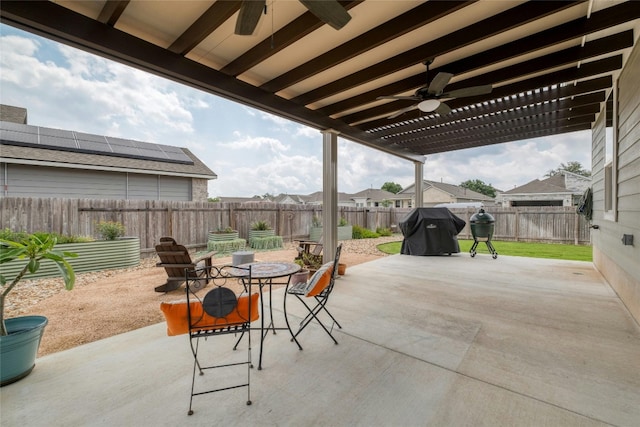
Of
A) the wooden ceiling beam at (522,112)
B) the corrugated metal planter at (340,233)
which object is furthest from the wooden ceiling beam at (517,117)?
the corrugated metal planter at (340,233)

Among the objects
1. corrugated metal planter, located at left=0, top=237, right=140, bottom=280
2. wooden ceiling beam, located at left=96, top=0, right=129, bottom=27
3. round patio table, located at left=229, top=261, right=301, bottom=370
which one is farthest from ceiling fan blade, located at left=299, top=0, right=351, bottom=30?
corrugated metal planter, located at left=0, top=237, right=140, bottom=280

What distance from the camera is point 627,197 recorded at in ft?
10.2

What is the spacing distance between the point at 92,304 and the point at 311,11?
417 centimetres

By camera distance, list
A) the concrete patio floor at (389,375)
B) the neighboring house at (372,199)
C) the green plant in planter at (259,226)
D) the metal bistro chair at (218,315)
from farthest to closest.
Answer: the neighboring house at (372,199) < the green plant in planter at (259,226) < the metal bistro chair at (218,315) < the concrete patio floor at (389,375)

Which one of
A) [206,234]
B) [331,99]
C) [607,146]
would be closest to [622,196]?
[607,146]

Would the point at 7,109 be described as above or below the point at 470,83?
above

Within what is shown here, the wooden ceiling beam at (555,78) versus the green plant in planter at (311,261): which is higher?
the wooden ceiling beam at (555,78)

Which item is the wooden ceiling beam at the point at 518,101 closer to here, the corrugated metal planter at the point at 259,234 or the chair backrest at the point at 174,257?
the chair backrest at the point at 174,257

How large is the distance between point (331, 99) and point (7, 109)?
12.1m

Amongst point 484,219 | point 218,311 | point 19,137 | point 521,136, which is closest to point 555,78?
point 521,136

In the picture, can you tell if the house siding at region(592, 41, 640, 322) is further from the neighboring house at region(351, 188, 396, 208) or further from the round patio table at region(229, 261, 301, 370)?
the neighboring house at region(351, 188, 396, 208)

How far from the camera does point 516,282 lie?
4.46 metres

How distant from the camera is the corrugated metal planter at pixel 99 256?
4891mm

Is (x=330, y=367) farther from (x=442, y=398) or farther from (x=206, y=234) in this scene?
(x=206, y=234)
